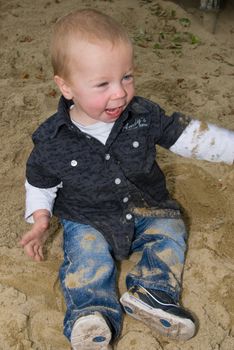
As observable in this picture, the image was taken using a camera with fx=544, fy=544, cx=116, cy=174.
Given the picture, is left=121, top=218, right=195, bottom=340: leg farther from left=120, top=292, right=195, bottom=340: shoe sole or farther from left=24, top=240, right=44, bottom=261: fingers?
left=24, top=240, right=44, bottom=261: fingers

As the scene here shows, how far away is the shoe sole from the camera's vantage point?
5.32ft

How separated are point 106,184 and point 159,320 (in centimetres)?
47

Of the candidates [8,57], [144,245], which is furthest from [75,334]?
[8,57]

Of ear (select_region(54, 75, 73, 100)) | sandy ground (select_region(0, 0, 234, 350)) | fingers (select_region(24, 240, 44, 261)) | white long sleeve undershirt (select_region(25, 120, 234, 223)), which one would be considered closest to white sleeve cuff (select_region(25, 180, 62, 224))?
white long sleeve undershirt (select_region(25, 120, 234, 223))

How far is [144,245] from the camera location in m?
1.89

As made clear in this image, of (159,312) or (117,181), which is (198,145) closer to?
(117,181)

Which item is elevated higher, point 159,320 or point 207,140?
point 207,140

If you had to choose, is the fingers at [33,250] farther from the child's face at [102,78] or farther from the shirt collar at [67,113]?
the child's face at [102,78]

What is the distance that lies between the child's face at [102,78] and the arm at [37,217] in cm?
35

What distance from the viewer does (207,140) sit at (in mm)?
1838

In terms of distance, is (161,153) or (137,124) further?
(161,153)

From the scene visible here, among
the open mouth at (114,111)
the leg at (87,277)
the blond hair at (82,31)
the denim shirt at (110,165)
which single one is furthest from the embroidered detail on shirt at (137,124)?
the leg at (87,277)

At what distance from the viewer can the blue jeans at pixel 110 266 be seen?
1.69 meters

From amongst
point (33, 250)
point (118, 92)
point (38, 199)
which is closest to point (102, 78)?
point (118, 92)
